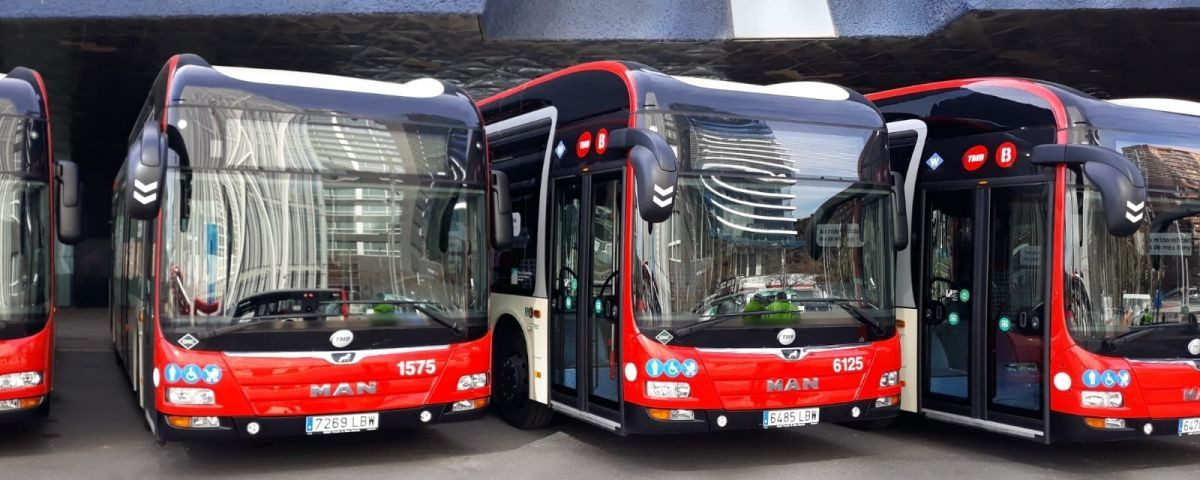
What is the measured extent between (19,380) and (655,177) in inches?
174

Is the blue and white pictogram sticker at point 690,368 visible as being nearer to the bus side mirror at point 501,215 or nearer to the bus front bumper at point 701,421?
the bus front bumper at point 701,421

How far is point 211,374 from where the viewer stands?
22.7ft

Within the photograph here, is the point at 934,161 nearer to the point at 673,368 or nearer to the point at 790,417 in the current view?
the point at 790,417

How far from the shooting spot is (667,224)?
24.1 feet

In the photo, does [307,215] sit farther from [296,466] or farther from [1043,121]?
[1043,121]

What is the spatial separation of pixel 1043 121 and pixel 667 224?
2841 millimetres

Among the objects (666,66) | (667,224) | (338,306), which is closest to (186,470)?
(338,306)

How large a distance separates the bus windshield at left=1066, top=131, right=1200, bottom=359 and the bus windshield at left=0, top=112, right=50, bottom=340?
6.92m

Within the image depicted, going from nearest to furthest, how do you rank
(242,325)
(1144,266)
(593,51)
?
(242,325), (1144,266), (593,51)

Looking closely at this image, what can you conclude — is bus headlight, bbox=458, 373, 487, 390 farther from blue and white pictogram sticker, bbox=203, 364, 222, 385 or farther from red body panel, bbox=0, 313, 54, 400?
red body panel, bbox=0, 313, 54, 400

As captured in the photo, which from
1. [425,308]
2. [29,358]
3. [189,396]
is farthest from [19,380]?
[425,308]

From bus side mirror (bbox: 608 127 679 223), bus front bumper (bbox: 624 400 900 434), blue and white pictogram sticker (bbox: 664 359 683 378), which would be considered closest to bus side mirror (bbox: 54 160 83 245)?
bus side mirror (bbox: 608 127 679 223)

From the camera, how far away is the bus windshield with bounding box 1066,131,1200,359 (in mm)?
7473

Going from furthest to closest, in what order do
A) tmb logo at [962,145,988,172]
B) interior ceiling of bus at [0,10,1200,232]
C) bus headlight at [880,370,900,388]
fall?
interior ceiling of bus at [0,10,1200,232] → tmb logo at [962,145,988,172] → bus headlight at [880,370,900,388]
